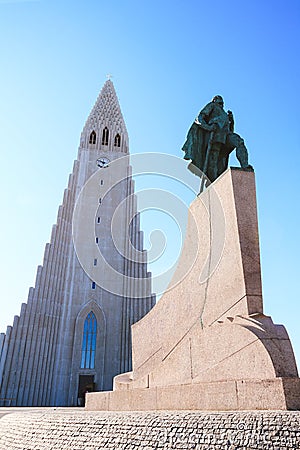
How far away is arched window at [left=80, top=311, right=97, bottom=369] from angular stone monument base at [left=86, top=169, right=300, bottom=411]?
19.6 m

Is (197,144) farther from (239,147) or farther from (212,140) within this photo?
(239,147)

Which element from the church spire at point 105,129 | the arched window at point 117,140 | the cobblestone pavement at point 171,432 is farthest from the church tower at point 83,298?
the cobblestone pavement at point 171,432

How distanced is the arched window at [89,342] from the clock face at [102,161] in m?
14.2

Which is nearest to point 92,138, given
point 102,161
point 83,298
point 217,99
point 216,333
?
point 102,161

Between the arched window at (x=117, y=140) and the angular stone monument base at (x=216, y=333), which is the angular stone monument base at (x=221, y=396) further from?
the arched window at (x=117, y=140)

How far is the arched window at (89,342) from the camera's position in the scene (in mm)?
25819

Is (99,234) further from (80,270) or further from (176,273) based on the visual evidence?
(176,273)

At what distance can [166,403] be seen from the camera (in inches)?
200

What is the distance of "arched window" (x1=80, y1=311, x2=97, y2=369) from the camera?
25819 millimetres

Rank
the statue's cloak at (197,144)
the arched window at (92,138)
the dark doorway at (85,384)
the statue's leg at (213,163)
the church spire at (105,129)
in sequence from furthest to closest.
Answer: the arched window at (92,138)
the church spire at (105,129)
the dark doorway at (85,384)
the statue's cloak at (197,144)
the statue's leg at (213,163)

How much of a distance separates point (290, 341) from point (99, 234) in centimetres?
2677

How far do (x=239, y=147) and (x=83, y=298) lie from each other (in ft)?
74.1

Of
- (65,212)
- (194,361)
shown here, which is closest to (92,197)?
(65,212)

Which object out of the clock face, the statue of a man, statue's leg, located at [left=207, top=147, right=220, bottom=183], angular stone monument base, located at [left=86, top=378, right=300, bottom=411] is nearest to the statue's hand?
the statue of a man
